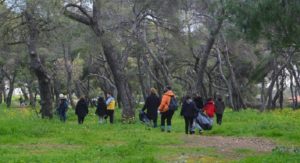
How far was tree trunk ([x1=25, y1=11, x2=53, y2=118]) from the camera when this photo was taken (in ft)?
82.0

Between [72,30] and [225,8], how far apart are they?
16555 millimetres

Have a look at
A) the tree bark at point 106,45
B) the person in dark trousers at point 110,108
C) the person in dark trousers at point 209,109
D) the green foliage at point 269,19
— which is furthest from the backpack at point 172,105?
the tree bark at point 106,45

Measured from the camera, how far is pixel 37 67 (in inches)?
1066

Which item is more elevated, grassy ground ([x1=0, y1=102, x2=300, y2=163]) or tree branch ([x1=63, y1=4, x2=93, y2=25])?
tree branch ([x1=63, y1=4, x2=93, y2=25])

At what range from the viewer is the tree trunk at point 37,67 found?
24984 mm

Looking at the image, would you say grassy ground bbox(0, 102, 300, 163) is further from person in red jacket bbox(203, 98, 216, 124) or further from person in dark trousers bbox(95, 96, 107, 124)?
person in dark trousers bbox(95, 96, 107, 124)

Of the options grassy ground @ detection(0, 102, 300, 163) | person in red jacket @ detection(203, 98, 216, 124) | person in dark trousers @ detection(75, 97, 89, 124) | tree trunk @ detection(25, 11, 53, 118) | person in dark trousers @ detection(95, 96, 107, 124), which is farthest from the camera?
person in dark trousers @ detection(95, 96, 107, 124)

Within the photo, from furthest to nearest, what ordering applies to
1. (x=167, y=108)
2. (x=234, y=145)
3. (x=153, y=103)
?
(x=153, y=103), (x=167, y=108), (x=234, y=145)

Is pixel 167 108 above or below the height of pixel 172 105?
below

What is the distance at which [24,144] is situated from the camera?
53.6ft

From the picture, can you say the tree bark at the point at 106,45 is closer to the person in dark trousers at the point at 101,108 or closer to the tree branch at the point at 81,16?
the tree branch at the point at 81,16

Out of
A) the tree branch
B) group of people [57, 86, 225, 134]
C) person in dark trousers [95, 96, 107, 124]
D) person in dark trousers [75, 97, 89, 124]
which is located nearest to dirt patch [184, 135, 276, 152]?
group of people [57, 86, 225, 134]

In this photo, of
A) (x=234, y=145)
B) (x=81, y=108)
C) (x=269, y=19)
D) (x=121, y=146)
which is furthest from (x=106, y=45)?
(x=269, y=19)

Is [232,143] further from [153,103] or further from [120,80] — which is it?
[120,80]
